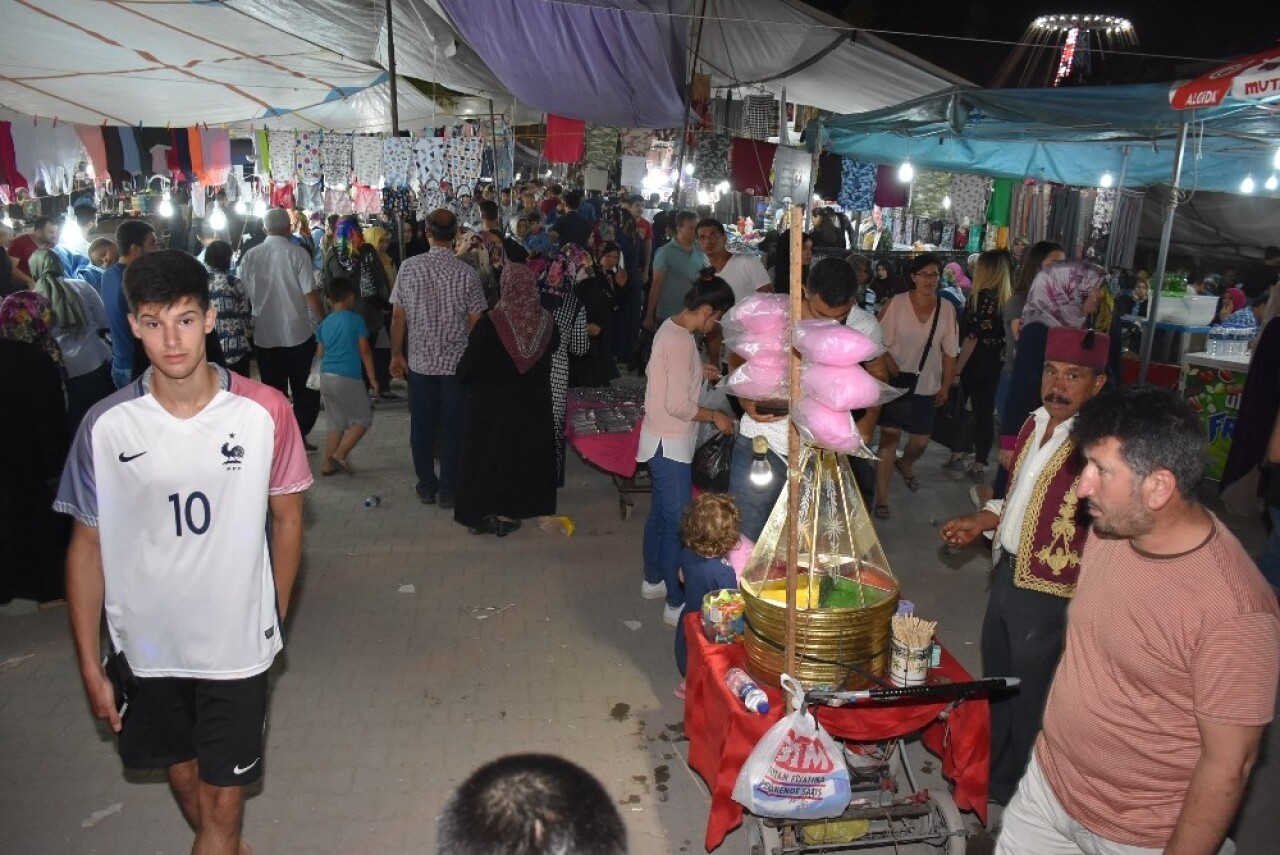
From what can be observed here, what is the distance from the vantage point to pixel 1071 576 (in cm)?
332

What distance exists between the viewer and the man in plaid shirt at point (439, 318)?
22.5 feet

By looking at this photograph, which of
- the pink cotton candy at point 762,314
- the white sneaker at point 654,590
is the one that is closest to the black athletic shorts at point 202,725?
the pink cotton candy at point 762,314

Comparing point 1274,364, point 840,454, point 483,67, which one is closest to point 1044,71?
point 483,67

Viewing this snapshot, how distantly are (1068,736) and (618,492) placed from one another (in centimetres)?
534

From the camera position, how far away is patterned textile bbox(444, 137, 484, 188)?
8.83m

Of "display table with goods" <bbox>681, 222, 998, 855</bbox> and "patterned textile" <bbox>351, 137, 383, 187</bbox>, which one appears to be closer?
"display table with goods" <bbox>681, 222, 998, 855</bbox>

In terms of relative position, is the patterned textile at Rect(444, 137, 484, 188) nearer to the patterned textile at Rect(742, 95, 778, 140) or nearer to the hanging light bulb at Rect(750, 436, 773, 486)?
the patterned textile at Rect(742, 95, 778, 140)

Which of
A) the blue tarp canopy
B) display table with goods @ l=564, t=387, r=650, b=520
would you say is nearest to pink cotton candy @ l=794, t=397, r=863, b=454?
display table with goods @ l=564, t=387, r=650, b=520

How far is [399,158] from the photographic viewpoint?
8.80 meters

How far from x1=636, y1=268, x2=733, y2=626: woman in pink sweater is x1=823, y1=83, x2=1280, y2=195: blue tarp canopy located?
3684mm

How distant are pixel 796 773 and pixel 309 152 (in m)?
9.98

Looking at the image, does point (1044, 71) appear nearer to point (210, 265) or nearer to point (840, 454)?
point (210, 265)

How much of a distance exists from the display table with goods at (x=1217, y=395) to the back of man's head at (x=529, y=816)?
27.3ft

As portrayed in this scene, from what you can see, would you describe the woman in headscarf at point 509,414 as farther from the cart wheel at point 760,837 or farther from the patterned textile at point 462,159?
the cart wheel at point 760,837
